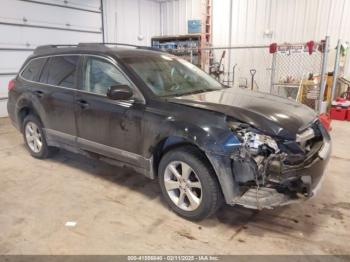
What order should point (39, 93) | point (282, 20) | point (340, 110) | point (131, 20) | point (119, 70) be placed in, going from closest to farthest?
point (119, 70) → point (39, 93) → point (340, 110) → point (282, 20) → point (131, 20)

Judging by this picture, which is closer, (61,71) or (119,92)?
(119,92)

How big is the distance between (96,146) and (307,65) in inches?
298

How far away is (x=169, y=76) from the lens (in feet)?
10.3

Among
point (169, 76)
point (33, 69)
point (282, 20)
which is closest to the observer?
point (169, 76)

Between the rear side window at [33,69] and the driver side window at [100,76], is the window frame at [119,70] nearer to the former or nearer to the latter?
the driver side window at [100,76]

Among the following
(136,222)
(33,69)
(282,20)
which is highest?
(282,20)

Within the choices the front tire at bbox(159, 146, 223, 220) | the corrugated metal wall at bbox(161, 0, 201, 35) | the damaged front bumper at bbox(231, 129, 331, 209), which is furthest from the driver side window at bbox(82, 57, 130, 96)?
the corrugated metal wall at bbox(161, 0, 201, 35)

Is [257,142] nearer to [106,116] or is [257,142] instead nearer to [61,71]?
[106,116]

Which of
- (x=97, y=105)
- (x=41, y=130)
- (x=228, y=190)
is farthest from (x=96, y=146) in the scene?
(x=228, y=190)

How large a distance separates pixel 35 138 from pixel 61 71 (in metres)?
1.19

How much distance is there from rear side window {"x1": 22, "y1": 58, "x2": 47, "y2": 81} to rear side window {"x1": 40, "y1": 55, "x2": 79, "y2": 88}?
129mm

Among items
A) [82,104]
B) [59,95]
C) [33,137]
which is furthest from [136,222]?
[33,137]

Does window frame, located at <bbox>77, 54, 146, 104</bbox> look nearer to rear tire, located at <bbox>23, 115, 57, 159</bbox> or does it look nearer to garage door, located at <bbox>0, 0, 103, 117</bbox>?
rear tire, located at <bbox>23, 115, 57, 159</bbox>

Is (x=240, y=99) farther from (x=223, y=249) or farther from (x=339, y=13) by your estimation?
(x=339, y=13)
